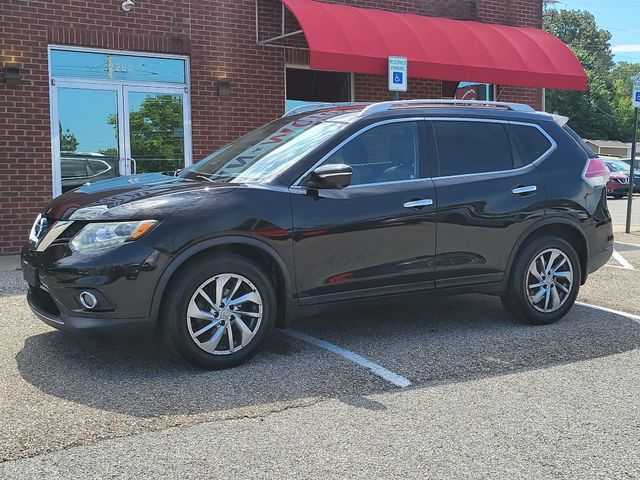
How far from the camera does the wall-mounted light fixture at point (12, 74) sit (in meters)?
9.34

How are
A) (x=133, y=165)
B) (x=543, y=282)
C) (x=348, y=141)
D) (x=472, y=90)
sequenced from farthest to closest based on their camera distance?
(x=472, y=90), (x=133, y=165), (x=543, y=282), (x=348, y=141)

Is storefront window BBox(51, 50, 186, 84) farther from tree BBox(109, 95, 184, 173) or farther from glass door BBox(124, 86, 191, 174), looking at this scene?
tree BBox(109, 95, 184, 173)

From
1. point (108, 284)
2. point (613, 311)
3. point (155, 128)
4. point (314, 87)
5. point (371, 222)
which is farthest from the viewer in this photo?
point (314, 87)

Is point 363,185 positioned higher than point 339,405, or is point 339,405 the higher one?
point 363,185

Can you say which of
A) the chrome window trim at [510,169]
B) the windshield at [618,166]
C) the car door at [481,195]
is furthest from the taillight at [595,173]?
the windshield at [618,166]

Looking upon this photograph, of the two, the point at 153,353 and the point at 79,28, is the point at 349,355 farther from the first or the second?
the point at 79,28

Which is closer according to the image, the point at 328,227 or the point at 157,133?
the point at 328,227

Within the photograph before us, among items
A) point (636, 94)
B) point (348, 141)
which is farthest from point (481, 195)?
point (636, 94)

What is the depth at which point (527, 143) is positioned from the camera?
5.93 m

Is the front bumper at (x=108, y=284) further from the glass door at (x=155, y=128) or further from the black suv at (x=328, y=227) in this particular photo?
the glass door at (x=155, y=128)

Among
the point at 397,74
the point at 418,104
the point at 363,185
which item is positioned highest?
the point at 397,74

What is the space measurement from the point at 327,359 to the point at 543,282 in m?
2.14

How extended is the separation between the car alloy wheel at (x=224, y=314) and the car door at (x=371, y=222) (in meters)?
0.39

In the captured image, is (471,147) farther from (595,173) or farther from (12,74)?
(12,74)
